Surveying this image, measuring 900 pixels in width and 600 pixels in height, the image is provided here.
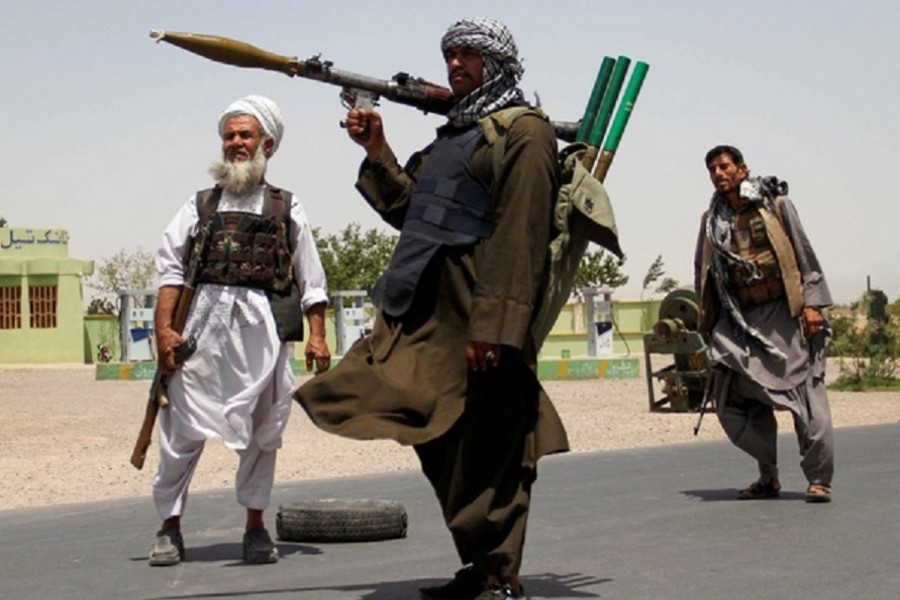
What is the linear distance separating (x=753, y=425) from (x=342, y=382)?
4.28m

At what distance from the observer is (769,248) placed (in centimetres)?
954

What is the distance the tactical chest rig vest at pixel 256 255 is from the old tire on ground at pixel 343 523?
98cm

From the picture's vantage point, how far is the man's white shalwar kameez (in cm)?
732

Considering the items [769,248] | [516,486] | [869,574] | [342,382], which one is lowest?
[869,574]

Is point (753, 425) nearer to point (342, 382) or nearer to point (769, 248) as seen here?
point (769, 248)

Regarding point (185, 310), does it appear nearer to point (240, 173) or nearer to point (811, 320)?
point (240, 173)

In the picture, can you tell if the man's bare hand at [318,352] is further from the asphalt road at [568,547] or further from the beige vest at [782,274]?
the beige vest at [782,274]

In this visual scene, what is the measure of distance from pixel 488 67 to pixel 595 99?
31.5 inches

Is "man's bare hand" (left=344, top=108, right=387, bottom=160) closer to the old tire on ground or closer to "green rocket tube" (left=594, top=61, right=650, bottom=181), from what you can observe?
"green rocket tube" (left=594, top=61, right=650, bottom=181)

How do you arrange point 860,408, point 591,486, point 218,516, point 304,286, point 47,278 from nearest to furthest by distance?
point 304,286 < point 218,516 < point 591,486 < point 860,408 < point 47,278

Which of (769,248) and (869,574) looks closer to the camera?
(869,574)

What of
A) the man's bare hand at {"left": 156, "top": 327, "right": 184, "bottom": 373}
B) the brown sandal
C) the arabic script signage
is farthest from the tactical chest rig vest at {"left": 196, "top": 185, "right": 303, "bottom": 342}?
the arabic script signage

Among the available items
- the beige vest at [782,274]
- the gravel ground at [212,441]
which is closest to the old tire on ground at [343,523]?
the beige vest at [782,274]

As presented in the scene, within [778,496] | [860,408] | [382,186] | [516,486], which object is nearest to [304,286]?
[382,186]
